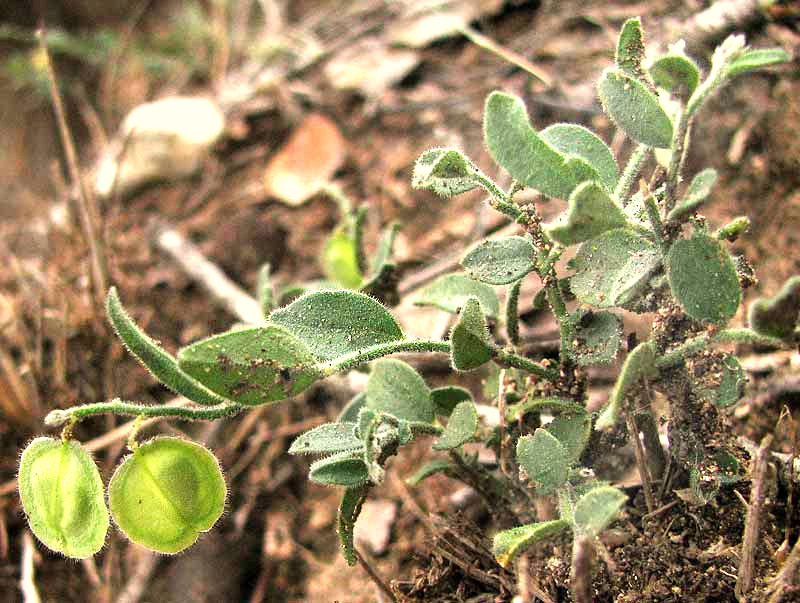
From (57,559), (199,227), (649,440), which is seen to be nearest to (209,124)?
(199,227)

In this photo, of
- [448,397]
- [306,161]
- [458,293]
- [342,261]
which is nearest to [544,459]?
[448,397]

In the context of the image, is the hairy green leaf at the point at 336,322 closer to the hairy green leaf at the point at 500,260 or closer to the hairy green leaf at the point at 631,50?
the hairy green leaf at the point at 500,260

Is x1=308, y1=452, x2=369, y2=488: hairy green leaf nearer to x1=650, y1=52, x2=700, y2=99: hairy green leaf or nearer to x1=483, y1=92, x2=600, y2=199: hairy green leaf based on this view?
x1=483, y1=92, x2=600, y2=199: hairy green leaf

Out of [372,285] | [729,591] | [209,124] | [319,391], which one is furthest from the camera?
[209,124]

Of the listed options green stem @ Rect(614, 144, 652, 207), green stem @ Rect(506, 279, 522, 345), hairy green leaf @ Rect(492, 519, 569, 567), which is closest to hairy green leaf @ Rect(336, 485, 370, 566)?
hairy green leaf @ Rect(492, 519, 569, 567)

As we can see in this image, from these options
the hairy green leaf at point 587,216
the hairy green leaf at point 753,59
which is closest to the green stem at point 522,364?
the hairy green leaf at point 587,216

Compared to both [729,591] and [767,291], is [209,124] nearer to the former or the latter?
[767,291]

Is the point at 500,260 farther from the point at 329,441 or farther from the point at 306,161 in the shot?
the point at 306,161
